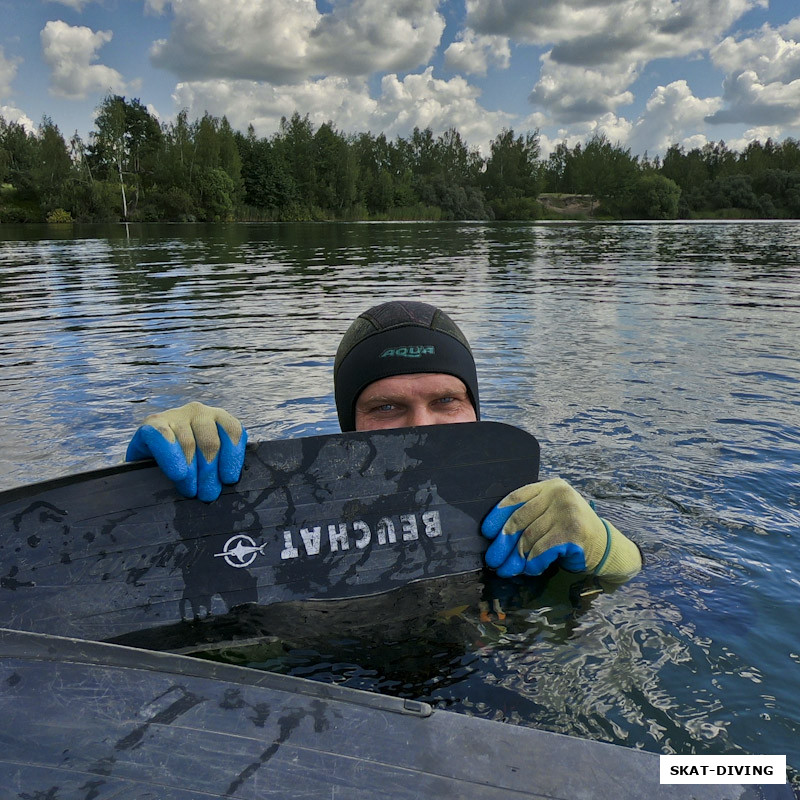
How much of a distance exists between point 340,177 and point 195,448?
328 ft

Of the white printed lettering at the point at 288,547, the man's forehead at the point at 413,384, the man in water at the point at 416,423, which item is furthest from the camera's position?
the man's forehead at the point at 413,384

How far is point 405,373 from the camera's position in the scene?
11.1 feet

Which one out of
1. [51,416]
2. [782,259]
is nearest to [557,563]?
[51,416]

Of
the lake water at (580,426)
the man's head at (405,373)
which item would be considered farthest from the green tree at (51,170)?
the man's head at (405,373)

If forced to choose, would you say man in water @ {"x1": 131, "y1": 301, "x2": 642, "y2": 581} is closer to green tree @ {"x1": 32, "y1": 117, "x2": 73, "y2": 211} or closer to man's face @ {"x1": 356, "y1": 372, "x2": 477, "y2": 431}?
man's face @ {"x1": 356, "y1": 372, "x2": 477, "y2": 431}

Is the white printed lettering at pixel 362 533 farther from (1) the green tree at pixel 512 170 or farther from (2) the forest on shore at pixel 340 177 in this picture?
(1) the green tree at pixel 512 170

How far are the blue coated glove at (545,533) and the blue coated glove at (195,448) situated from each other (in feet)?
3.52

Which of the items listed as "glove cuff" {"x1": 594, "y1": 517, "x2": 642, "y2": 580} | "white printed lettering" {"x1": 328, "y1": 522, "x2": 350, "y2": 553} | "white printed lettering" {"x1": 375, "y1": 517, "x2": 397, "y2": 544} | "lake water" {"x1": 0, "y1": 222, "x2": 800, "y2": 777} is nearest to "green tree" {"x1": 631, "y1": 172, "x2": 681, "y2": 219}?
"lake water" {"x1": 0, "y1": 222, "x2": 800, "y2": 777}

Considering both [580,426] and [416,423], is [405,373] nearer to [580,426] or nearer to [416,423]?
[416,423]

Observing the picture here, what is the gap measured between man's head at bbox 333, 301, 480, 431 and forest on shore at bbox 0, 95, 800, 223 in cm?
7505

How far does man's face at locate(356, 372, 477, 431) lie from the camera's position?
3283mm

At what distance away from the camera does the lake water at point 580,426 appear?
2252mm

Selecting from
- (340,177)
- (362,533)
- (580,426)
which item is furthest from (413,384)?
(340,177)

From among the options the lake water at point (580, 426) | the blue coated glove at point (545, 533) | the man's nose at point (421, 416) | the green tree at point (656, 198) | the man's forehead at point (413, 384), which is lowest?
the lake water at point (580, 426)
